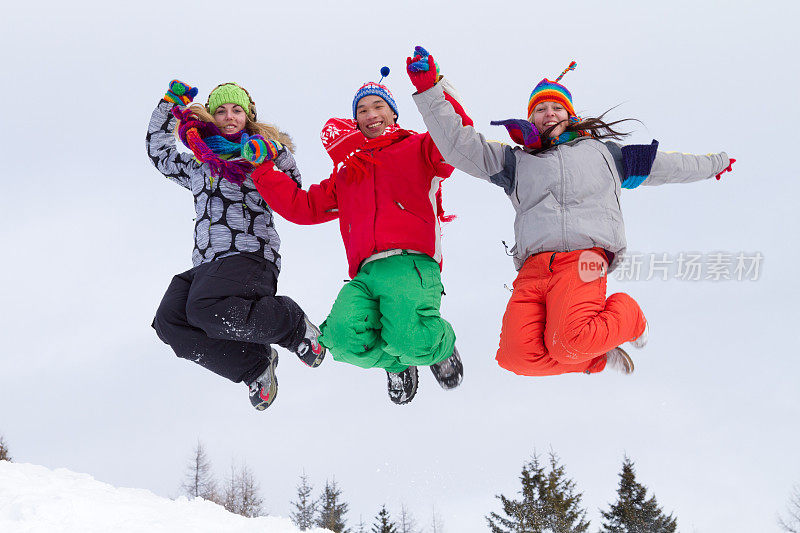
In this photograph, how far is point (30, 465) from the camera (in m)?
9.69

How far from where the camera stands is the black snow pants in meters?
4.53

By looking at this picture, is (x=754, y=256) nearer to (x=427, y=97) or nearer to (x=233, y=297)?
(x=427, y=97)

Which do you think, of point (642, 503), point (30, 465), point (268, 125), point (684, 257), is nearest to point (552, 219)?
point (684, 257)

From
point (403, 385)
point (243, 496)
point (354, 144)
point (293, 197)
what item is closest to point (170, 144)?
point (293, 197)

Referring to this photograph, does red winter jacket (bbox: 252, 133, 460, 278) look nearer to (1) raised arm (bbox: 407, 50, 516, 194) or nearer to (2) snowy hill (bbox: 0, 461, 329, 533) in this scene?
(1) raised arm (bbox: 407, 50, 516, 194)

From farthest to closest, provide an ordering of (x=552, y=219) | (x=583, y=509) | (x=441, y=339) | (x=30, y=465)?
(x=583, y=509), (x=30, y=465), (x=441, y=339), (x=552, y=219)

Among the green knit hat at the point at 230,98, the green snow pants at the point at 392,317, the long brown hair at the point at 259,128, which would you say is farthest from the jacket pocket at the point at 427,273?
the green knit hat at the point at 230,98

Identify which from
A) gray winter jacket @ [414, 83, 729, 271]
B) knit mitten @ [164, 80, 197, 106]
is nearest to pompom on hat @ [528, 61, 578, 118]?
gray winter jacket @ [414, 83, 729, 271]

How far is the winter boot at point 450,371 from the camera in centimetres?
450

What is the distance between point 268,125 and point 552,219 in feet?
8.20

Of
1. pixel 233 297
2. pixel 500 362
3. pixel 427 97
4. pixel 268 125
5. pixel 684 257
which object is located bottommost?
pixel 500 362

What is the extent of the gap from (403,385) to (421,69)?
2.22 m

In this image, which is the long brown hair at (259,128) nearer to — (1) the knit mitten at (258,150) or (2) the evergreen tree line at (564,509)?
(1) the knit mitten at (258,150)

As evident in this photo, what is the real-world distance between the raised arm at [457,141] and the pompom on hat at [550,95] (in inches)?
20.8
